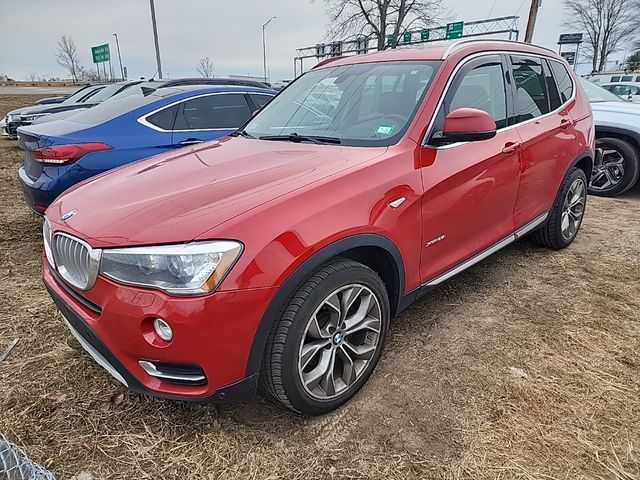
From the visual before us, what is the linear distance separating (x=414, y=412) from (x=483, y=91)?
2105mm

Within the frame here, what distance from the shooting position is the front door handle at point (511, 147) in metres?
3.07

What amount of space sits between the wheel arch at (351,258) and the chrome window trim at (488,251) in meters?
0.28

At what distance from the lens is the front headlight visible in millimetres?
1726

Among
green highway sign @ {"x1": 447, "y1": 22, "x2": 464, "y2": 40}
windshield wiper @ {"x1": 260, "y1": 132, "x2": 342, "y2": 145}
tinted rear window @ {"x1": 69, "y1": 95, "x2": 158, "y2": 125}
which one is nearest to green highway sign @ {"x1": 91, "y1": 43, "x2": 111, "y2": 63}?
green highway sign @ {"x1": 447, "y1": 22, "x2": 464, "y2": 40}

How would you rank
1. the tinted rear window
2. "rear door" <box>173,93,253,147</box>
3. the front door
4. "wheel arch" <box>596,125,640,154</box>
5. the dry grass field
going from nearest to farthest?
the dry grass field → the front door → the tinted rear window → "rear door" <box>173,93,253,147</box> → "wheel arch" <box>596,125,640,154</box>

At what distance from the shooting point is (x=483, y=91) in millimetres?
3076

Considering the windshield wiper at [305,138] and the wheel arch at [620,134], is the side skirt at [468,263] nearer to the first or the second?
the windshield wiper at [305,138]

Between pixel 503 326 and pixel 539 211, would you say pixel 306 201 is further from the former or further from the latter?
pixel 539 211

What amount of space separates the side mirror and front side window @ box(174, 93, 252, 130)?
3.09 meters

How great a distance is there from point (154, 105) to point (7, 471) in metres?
3.63

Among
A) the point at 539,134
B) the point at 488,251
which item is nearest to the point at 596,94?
the point at 539,134


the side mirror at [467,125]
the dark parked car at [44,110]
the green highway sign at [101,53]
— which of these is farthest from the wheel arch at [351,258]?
the green highway sign at [101,53]

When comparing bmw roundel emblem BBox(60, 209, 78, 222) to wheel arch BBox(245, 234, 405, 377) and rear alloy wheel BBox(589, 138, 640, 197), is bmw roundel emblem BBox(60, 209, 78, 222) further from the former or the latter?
rear alloy wheel BBox(589, 138, 640, 197)

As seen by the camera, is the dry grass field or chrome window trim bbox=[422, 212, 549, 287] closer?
the dry grass field
